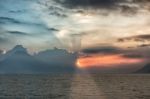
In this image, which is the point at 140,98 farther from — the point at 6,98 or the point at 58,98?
the point at 6,98

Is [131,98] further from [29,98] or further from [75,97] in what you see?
[29,98]

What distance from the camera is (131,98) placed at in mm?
117062

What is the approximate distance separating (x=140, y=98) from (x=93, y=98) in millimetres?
14120

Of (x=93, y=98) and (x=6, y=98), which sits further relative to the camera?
(x=6, y=98)

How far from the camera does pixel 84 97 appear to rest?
116938 millimetres

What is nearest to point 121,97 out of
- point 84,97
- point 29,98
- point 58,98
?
point 84,97

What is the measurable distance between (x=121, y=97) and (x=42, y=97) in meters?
24.2

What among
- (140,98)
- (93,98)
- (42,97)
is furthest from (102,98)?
(42,97)

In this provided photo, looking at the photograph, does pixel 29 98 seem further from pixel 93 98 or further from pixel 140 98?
Answer: pixel 140 98

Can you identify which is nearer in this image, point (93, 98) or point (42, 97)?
point (93, 98)

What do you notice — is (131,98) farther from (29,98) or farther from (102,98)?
(29,98)

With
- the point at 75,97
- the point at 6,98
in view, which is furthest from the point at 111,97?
the point at 6,98

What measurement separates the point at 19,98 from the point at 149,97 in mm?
39056

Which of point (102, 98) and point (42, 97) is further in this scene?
point (42, 97)
